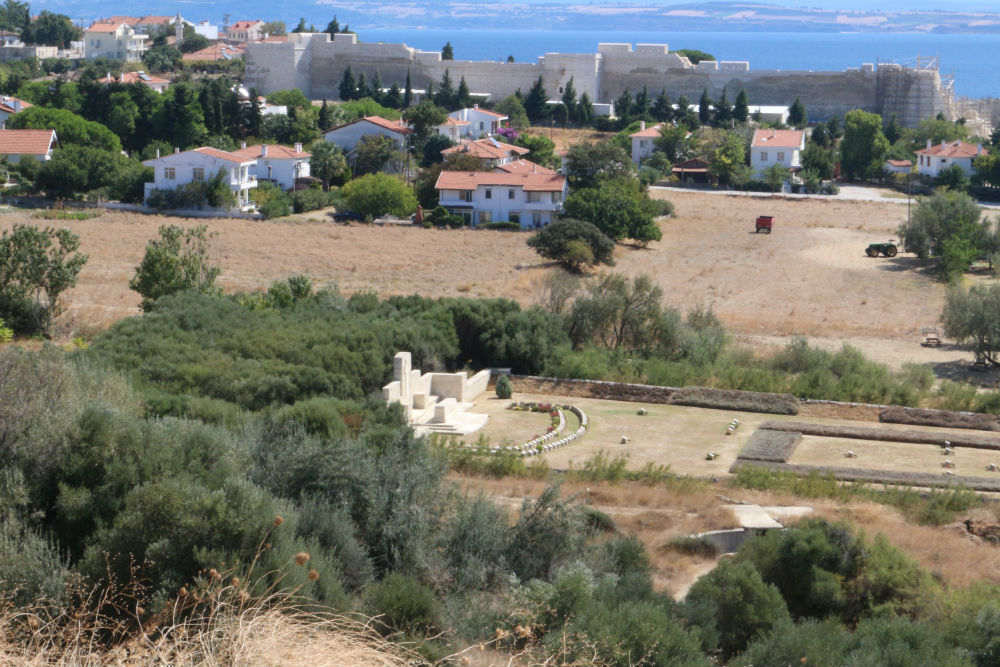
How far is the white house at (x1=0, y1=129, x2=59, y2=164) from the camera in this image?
46.6 metres

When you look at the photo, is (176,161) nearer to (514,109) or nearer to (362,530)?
(514,109)

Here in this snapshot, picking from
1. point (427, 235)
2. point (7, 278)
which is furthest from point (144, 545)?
point (427, 235)

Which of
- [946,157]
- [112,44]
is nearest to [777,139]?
[946,157]

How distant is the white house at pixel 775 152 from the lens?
55531 millimetres

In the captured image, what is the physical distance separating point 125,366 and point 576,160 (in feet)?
98.0

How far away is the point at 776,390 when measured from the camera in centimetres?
2125

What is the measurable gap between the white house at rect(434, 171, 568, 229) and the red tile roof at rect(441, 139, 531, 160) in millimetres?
4552

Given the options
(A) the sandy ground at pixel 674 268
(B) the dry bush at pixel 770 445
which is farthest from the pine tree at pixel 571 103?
(B) the dry bush at pixel 770 445

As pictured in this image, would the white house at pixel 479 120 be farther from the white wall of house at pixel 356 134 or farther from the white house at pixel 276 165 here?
the white house at pixel 276 165

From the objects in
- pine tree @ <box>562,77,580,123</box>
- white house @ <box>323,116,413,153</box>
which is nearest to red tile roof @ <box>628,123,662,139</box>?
pine tree @ <box>562,77,580,123</box>

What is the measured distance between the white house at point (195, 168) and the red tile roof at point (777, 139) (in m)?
24.6

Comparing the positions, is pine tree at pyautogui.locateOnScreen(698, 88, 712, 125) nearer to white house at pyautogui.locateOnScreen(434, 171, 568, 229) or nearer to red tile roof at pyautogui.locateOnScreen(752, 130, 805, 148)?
red tile roof at pyautogui.locateOnScreen(752, 130, 805, 148)

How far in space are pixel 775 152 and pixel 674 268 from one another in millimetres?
22851

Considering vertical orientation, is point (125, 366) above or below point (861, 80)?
below
